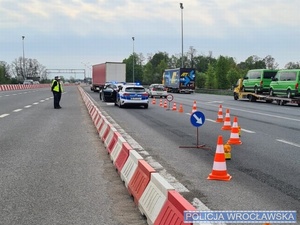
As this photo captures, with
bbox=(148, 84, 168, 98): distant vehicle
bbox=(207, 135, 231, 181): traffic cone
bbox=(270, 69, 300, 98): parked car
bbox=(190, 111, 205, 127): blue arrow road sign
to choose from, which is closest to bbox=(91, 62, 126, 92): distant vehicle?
bbox=(148, 84, 168, 98): distant vehicle

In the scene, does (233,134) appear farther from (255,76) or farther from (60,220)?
(255,76)

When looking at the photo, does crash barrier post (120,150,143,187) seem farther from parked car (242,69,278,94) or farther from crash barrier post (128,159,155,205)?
parked car (242,69,278,94)

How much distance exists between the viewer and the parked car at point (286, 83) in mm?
30328

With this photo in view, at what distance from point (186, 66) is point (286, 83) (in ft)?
409

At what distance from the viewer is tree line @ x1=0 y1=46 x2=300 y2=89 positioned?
10044cm

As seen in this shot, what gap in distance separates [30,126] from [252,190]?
10522 mm

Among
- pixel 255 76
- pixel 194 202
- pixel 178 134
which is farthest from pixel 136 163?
pixel 255 76

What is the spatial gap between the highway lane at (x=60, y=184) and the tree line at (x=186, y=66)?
289 feet

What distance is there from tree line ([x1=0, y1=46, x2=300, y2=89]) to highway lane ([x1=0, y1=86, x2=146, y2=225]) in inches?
3466

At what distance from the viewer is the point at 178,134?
→ 1385 cm

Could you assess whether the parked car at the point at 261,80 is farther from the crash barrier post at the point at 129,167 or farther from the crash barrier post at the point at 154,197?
the crash barrier post at the point at 154,197

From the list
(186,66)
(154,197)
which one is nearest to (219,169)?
(154,197)

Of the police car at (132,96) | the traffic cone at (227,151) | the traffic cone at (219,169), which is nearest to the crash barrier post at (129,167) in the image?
the traffic cone at (219,169)

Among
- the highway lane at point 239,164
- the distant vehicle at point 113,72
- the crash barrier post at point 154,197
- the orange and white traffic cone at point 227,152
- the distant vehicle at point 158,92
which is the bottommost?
the distant vehicle at point 158,92
